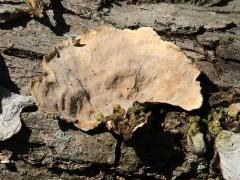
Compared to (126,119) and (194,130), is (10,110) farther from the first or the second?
(194,130)

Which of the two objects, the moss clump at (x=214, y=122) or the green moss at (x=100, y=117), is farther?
the moss clump at (x=214, y=122)

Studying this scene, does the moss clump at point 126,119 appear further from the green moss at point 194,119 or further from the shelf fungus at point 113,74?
the green moss at point 194,119

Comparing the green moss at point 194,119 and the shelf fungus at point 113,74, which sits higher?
the shelf fungus at point 113,74

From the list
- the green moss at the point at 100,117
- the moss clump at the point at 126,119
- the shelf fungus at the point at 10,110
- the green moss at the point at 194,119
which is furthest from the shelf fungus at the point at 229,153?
the shelf fungus at the point at 10,110

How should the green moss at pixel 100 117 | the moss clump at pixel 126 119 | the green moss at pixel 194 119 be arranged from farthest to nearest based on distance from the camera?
1. the green moss at pixel 194 119
2. the green moss at pixel 100 117
3. the moss clump at pixel 126 119

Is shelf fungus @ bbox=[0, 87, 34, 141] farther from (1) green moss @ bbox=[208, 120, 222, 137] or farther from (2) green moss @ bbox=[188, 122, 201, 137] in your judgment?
(1) green moss @ bbox=[208, 120, 222, 137]

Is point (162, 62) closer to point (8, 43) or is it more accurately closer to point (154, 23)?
point (154, 23)

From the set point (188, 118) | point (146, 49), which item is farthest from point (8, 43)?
point (188, 118)

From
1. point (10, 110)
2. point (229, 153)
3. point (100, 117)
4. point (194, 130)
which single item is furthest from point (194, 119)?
point (10, 110)
